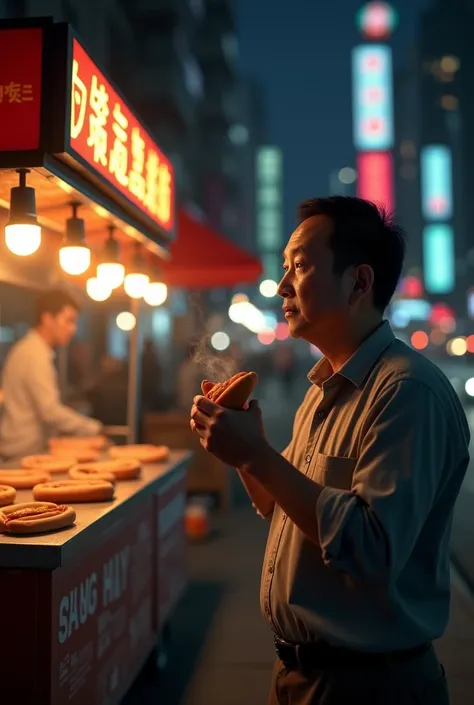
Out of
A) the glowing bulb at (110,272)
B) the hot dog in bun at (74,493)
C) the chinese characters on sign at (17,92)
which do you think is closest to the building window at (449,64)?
the glowing bulb at (110,272)

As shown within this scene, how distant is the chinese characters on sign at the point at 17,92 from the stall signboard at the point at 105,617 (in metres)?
2.06

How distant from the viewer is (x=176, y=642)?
16.9 feet

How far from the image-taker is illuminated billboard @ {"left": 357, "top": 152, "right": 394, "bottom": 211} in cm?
4778

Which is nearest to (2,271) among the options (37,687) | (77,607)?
(77,607)

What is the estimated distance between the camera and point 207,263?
29.1 ft

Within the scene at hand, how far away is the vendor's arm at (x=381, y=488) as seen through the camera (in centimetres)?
159

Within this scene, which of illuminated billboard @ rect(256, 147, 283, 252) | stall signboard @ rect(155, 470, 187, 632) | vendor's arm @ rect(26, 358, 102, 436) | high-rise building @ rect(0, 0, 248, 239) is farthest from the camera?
illuminated billboard @ rect(256, 147, 283, 252)

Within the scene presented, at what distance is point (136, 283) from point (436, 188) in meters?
70.7

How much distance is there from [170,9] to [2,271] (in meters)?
25.4

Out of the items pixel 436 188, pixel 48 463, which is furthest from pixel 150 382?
pixel 436 188

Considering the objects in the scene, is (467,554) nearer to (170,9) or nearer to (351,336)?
(351,336)

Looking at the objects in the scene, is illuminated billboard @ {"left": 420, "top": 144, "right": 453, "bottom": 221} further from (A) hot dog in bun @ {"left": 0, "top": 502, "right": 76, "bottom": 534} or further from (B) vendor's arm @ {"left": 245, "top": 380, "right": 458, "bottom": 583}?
(B) vendor's arm @ {"left": 245, "top": 380, "right": 458, "bottom": 583}

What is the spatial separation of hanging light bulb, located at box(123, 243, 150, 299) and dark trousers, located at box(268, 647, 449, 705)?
4212 mm

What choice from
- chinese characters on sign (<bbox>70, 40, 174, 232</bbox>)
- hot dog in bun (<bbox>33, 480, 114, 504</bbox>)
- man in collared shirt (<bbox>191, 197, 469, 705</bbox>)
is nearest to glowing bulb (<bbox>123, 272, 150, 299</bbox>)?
chinese characters on sign (<bbox>70, 40, 174, 232</bbox>)
